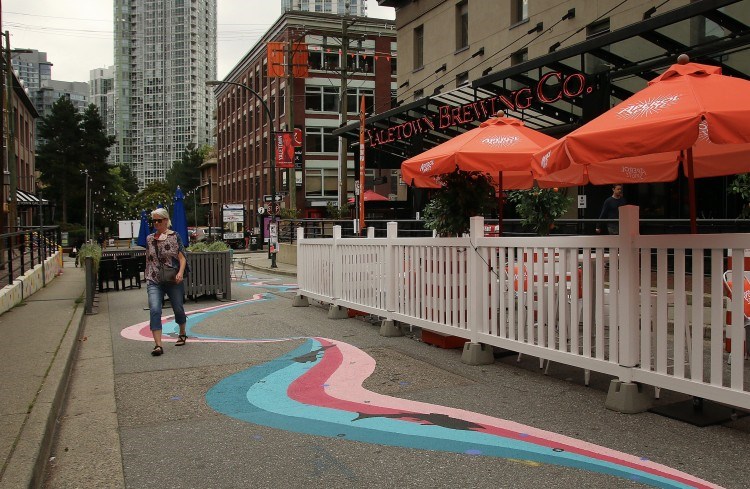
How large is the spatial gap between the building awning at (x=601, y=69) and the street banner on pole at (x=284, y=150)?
32.1 feet

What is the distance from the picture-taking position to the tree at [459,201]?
8.37 m

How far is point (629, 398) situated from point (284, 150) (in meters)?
28.5

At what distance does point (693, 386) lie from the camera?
473cm

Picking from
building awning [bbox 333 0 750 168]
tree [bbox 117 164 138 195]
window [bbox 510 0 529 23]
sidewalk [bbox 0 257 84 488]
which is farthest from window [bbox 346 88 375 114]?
tree [bbox 117 164 138 195]

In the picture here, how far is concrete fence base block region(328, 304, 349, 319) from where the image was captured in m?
10.8

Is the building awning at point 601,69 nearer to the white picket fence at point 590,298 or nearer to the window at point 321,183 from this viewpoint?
the white picket fence at point 590,298

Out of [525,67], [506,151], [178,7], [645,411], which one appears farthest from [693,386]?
[178,7]

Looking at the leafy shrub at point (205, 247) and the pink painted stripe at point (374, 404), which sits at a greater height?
the leafy shrub at point (205, 247)

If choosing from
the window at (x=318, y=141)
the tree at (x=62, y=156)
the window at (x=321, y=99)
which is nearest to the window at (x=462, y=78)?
the window at (x=318, y=141)

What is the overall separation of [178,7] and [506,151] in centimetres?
14172

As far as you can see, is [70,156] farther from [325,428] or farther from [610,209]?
[325,428]

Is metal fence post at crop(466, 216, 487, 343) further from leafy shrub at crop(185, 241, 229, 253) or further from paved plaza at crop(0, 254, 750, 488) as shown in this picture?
leafy shrub at crop(185, 241, 229, 253)

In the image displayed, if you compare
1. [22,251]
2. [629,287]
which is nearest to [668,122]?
[629,287]

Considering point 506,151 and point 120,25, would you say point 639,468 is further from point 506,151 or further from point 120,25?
point 120,25
